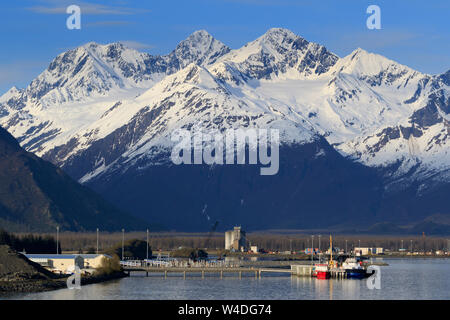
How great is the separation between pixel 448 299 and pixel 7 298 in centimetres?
7084
